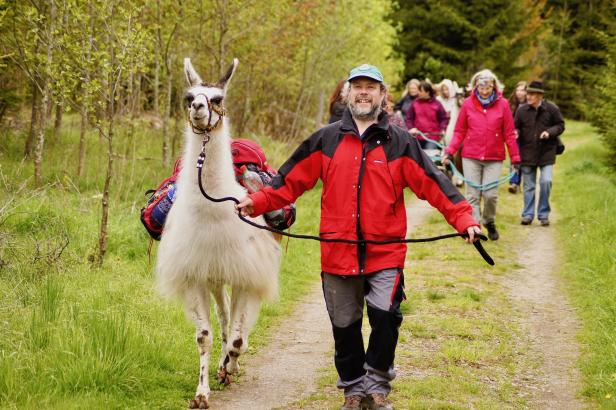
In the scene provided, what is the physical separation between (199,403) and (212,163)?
143cm

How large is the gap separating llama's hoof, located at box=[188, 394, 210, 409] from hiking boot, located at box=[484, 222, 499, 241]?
6565 millimetres

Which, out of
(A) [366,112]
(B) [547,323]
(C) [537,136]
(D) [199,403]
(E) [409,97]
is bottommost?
(D) [199,403]

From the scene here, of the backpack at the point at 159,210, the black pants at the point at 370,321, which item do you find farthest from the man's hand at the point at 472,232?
the backpack at the point at 159,210

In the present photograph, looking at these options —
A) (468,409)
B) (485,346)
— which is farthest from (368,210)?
(485,346)

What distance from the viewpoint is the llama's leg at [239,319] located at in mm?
5113

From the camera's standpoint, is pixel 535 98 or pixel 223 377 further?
pixel 535 98

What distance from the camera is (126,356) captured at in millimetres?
4742

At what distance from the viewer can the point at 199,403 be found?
4.61 meters

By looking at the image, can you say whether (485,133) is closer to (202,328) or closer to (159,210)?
(159,210)

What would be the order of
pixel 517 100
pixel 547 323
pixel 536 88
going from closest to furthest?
pixel 547 323
pixel 536 88
pixel 517 100

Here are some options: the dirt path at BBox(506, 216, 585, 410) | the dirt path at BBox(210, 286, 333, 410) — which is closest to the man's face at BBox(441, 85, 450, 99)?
the dirt path at BBox(506, 216, 585, 410)

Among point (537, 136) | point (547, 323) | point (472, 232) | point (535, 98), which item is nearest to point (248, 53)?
point (535, 98)

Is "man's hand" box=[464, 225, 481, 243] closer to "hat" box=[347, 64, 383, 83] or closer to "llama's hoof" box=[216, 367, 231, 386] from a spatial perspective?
"hat" box=[347, 64, 383, 83]

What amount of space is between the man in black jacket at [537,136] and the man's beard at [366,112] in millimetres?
7379
